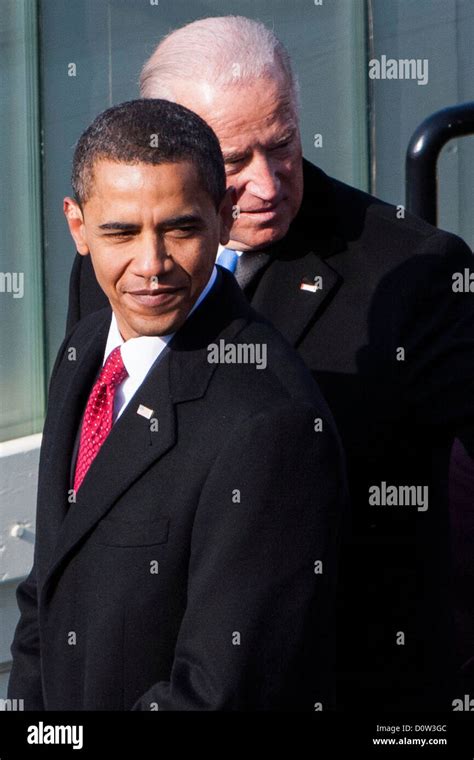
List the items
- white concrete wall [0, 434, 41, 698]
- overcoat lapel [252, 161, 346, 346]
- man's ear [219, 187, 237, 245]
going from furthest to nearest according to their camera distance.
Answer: white concrete wall [0, 434, 41, 698] → overcoat lapel [252, 161, 346, 346] → man's ear [219, 187, 237, 245]

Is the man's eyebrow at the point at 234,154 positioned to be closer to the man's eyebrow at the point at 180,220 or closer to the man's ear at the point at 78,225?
the man's ear at the point at 78,225

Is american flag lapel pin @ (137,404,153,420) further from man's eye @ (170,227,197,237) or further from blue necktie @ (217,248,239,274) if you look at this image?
blue necktie @ (217,248,239,274)

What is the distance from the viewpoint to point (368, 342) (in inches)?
98.3

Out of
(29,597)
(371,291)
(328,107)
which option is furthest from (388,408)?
(328,107)

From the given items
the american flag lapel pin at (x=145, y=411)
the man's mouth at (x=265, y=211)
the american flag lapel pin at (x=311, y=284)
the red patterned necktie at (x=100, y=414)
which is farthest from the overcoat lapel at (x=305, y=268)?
the american flag lapel pin at (x=145, y=411)

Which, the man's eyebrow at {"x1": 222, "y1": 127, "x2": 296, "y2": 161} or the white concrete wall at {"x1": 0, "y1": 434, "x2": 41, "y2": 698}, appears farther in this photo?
the white concrete wall at {"x1": 0, "y1": 434, "x2": 41, "y2": 698}

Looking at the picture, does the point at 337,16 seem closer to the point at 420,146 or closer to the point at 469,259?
the point at 420,146

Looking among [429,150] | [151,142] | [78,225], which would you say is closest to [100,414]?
[78,225]

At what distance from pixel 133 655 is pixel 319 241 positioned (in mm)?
989

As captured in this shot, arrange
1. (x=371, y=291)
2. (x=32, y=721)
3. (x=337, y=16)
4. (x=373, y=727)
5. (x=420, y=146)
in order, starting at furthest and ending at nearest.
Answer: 1. (x=337, y=16)
2. (x=420, y=146)
3. (x=371, y=291)
4. (x=373, y=727)
5. (x=32, y=721)

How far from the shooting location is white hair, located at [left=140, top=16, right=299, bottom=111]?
247cm

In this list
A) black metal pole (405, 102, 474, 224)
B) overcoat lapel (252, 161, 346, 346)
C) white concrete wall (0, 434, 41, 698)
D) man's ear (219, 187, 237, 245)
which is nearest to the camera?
man's ear (219, 187, 237, 245)

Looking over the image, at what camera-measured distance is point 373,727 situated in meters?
2.38

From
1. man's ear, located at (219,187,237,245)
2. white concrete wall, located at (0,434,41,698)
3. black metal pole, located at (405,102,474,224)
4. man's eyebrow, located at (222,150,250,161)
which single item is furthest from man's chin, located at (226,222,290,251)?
white concrete wall, located at (0,434,41,698)
